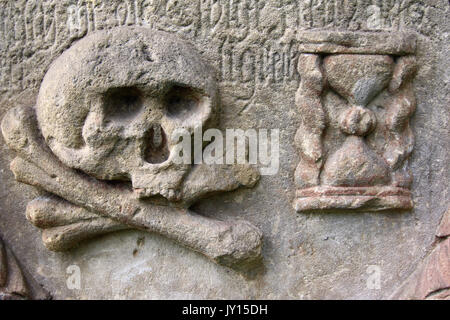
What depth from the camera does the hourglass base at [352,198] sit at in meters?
1.95

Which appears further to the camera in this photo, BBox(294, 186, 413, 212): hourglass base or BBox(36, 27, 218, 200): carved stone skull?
BBox(294, 186, 413, 212): hourglass base

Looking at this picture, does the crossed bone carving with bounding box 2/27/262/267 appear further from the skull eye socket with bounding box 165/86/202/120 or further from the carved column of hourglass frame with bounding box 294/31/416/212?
the carved column of hourglass frame with bounding box 294/31/416/212

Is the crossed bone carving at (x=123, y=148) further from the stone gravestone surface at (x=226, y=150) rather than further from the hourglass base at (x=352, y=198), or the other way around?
the hourglass base at (x=352, y=198)

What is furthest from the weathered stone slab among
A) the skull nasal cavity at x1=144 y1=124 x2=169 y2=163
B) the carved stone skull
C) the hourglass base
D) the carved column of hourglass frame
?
the skull nasal cavity at x1=144 y1=124 x2=169 y2=163

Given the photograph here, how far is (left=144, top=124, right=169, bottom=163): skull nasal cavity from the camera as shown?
6.23ft

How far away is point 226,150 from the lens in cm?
198

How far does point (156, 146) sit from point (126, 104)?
178 millimetres

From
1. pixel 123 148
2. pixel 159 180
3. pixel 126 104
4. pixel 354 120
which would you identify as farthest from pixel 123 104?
pixel 354 120

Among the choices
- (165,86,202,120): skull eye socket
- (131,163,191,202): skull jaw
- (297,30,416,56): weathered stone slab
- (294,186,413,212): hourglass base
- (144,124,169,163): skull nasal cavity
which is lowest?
(294,186,413,212): hourglass base

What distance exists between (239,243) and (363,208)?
464mm

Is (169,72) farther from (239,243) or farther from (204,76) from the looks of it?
(239,243)

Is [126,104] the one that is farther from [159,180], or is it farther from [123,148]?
[159,180]

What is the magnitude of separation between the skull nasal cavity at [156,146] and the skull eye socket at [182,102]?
7 cm

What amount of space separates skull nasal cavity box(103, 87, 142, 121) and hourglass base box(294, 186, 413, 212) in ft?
2.20
